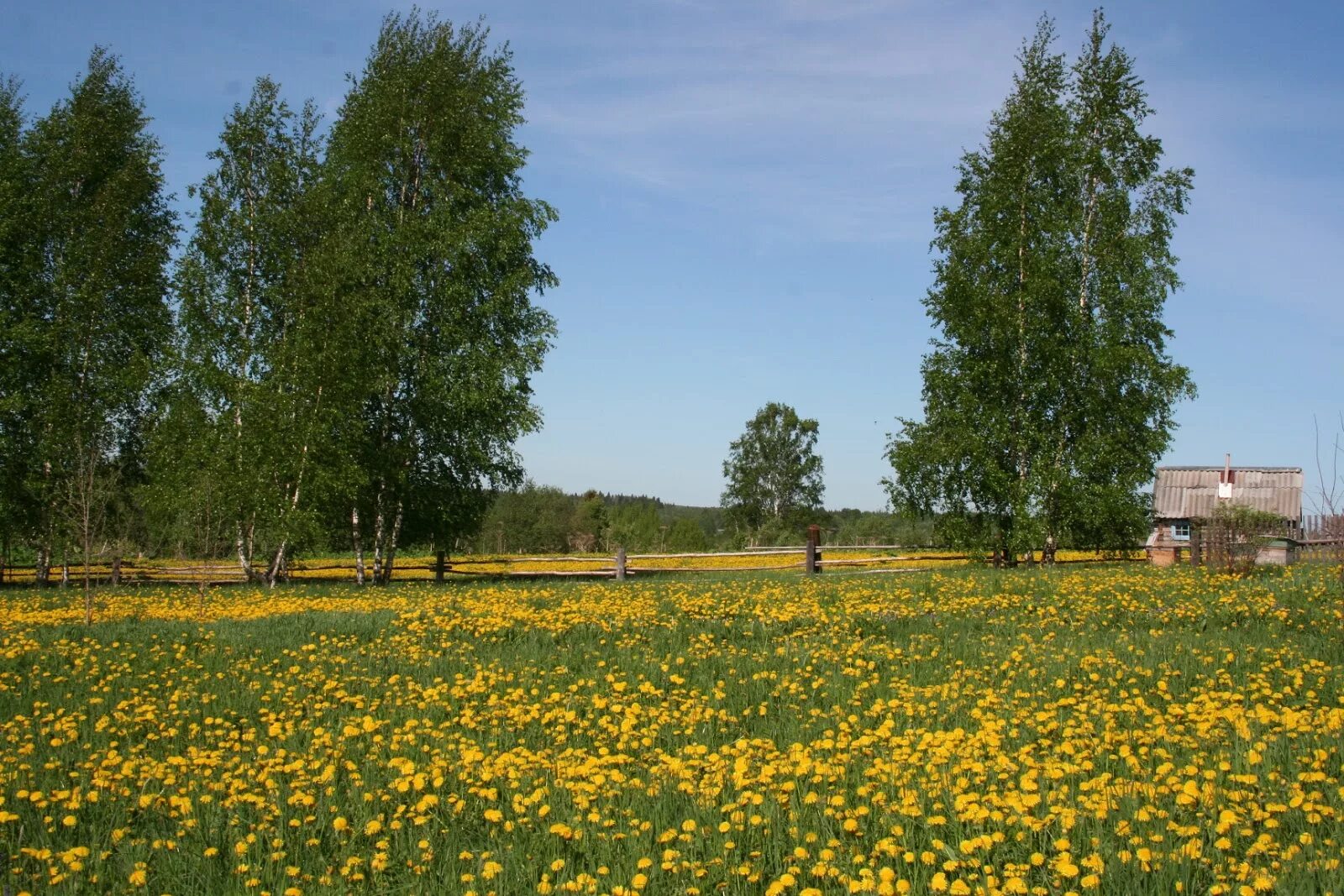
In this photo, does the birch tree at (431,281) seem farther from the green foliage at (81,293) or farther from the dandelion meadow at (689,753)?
the dandelion meadow at (689,753)

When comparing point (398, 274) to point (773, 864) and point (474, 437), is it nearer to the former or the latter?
point (474, 437)

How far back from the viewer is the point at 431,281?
2684cm

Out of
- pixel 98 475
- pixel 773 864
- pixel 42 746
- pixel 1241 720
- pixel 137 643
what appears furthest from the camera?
pixel 98 475

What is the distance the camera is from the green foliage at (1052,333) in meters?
27.0

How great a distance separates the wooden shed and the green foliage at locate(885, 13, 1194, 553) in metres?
11.4

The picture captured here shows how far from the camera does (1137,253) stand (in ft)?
90.4

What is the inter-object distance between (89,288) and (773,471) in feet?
163

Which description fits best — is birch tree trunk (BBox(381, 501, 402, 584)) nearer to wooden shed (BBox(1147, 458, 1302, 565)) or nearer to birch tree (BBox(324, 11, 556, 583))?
Result: birch tree (BBox(324, 11, 556, 583))

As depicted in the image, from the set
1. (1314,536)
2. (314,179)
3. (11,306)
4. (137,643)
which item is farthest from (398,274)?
(1314,536)

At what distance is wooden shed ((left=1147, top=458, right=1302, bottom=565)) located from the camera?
3791 cm

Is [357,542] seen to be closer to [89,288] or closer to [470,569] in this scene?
[470,569]

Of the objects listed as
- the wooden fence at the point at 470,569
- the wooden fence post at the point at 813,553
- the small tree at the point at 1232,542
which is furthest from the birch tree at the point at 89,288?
the small tree at the point at 1232,542

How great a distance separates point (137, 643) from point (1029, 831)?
459 inches

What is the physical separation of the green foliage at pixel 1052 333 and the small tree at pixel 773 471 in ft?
134
